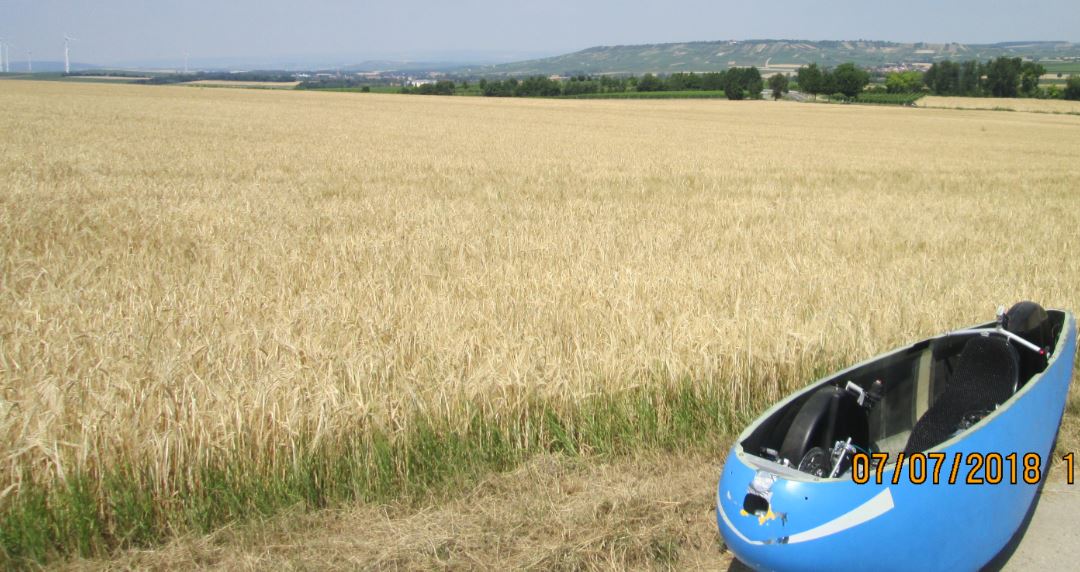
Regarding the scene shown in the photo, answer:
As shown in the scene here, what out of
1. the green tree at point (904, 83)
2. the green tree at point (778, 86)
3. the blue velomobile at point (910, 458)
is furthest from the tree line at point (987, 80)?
the blue velomobile at point (910, 458)

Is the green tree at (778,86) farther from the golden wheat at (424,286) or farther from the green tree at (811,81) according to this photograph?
the golden wheat at (424,286)

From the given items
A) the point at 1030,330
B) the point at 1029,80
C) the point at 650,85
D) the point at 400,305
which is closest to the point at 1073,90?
the point at 1029,80

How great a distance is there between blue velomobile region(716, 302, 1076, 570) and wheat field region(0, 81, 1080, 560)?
3.10 feet

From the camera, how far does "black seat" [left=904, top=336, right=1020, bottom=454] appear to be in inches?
161

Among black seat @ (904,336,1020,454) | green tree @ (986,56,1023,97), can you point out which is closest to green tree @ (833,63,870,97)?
green tree @ (986,56,1023,97)

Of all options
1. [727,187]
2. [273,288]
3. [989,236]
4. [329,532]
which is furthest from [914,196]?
[329,532]

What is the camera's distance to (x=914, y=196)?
1523 centimetres

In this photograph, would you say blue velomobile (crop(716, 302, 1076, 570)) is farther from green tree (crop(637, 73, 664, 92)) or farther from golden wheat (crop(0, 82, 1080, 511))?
green tree (crop(637, 73, 664, 92))

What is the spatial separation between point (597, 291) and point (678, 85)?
341 feet

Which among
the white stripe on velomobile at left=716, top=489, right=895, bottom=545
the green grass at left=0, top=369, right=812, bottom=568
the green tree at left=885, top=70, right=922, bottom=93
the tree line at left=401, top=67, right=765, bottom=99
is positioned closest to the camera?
the white stripe on velomobile at left=716, top=489, right=895, bottom=545

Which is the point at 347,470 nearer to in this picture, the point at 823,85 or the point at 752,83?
the point at 752,83

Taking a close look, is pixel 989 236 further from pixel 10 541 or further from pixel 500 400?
pixel 10 541

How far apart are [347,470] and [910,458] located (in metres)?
2.64

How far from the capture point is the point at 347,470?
3.92 m
